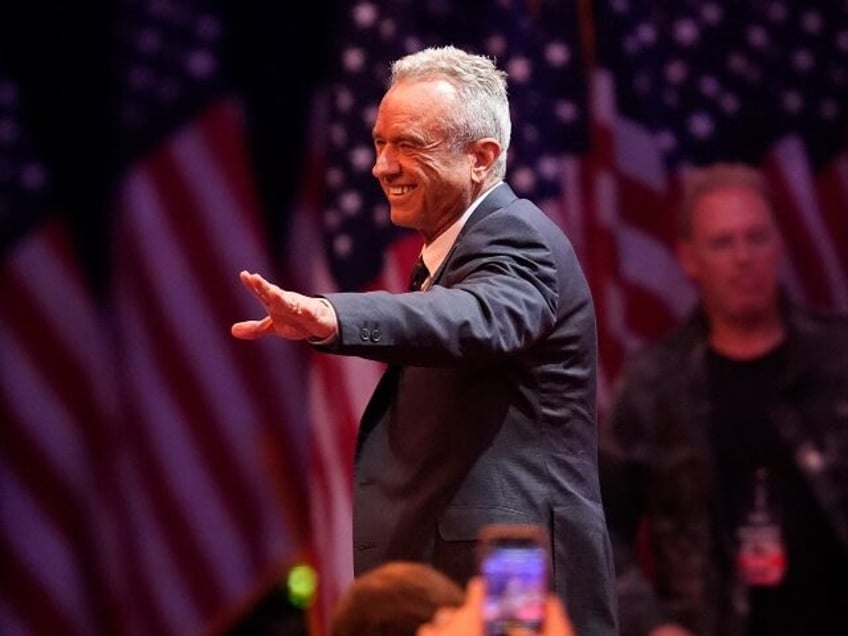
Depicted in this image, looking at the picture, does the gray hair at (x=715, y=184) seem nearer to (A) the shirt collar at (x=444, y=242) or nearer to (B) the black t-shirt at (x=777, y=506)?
(B) the black t-shirt at (x=777, y=506)

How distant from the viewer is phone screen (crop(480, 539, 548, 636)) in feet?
5.40

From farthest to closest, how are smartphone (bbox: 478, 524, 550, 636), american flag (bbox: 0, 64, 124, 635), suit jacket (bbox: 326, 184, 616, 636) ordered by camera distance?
american flag (bbox: 0, 64, 124, 635), suit jacket (bbox: 326, 184, 616, 636), smartphone (bbox: 478, 524, 550, 636)

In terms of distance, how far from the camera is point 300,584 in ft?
17.7

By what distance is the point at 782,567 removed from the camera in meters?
3.97

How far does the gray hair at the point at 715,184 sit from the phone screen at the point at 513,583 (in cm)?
277

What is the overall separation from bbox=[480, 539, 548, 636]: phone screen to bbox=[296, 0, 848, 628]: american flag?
294cm

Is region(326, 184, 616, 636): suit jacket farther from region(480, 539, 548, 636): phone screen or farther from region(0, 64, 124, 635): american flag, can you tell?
region(0, 64, 124, 635): american flag

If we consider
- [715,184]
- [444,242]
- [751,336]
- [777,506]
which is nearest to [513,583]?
[444,242]

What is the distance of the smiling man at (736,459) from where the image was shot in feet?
13.1

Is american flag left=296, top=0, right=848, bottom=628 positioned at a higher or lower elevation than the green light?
higher

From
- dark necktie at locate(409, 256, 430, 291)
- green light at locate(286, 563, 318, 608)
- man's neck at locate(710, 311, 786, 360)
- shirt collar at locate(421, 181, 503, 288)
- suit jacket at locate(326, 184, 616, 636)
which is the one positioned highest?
shirt collar at locate(421, 181, 503, 288)

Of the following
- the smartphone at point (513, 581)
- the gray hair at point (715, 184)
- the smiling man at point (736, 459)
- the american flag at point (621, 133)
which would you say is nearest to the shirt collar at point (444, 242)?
the smartphone at point (513, 581)

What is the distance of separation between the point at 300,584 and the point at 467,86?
2922 millimetres

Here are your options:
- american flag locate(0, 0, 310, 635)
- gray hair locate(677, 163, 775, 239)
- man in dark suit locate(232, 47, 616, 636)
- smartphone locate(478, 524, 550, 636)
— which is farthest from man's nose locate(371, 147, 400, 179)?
american flag locate(0, 0, 310, 635)
